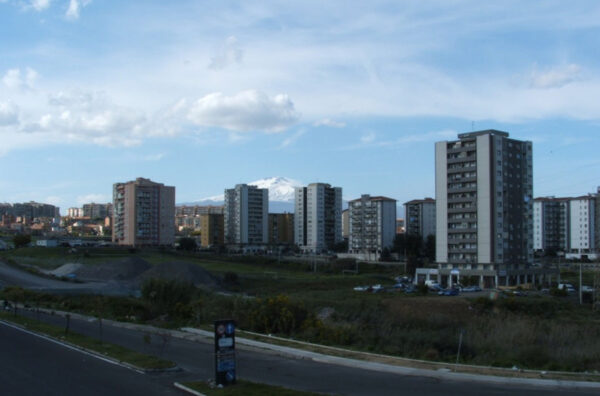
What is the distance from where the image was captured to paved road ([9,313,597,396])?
12703 millimetres

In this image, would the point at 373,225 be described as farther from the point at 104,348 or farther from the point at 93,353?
the point at 93,353

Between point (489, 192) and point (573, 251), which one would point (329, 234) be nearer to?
point (573, 251)

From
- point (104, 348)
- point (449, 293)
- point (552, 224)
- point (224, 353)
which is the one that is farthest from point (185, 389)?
point (552, 224)

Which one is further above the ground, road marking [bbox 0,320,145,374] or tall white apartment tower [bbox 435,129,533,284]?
tall white apartment tower [bbox 435,129,533,284]

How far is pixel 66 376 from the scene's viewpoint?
1429cm

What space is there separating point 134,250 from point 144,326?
324ft

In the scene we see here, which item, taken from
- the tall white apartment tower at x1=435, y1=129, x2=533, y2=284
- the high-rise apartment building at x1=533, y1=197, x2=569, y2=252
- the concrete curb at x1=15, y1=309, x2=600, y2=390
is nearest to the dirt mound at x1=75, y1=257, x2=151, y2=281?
the tall white apartment tower at x1=435, y1=129, x2=533, y2=284

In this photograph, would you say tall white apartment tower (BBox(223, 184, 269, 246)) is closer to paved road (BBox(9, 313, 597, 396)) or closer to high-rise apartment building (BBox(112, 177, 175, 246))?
high-rise apartment building (BBox(112, 177, 175, 246))

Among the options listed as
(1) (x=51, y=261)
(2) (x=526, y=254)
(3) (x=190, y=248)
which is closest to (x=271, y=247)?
(3) (x=190, y=248)

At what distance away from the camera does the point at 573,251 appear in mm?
137375

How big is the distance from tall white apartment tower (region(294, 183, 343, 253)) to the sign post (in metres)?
144

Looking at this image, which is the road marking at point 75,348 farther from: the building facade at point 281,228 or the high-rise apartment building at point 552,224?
the building facade at point 281,228

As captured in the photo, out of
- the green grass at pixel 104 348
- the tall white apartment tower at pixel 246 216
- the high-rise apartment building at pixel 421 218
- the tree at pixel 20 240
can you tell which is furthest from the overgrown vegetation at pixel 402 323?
the tall white apartment tower at pixel 246 216

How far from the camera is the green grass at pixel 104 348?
50.3 feet
